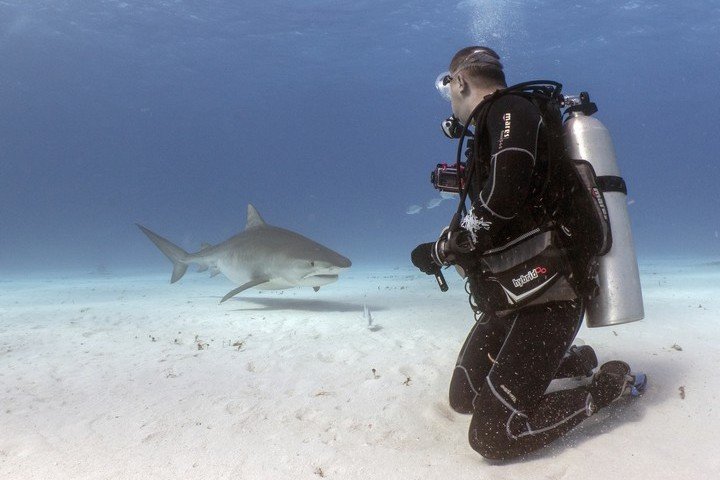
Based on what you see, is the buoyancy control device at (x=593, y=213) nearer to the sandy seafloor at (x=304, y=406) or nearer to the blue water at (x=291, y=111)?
the sandy seafloor at (x=304, y=406)

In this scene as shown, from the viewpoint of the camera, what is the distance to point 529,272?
2404 millimetres

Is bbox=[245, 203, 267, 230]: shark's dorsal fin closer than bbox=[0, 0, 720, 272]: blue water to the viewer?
Yes

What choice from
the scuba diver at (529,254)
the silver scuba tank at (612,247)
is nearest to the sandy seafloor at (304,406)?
the scuba diver at (529,254)

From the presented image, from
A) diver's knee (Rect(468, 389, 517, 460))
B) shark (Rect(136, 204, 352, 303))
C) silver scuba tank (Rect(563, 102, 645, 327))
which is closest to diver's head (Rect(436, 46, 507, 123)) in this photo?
silver scuba tank (Rect(563, 102, 645, 327))

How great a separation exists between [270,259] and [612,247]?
260 inches

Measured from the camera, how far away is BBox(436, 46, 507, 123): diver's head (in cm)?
284

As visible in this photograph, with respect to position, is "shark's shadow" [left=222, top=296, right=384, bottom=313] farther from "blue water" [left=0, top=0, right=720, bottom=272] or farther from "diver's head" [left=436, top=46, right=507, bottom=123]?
"blue water" [left=0, top=0, right=720, bottom=272]

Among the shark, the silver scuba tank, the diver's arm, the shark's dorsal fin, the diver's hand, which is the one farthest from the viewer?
the shark's dorsal fin

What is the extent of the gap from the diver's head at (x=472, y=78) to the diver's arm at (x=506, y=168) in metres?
0.47

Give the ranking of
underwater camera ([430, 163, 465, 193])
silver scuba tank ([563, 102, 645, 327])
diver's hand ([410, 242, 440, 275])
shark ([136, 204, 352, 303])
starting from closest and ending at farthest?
silver scuba tank ([563, 102, 645, 327])
diver's hand ([410, 242, 440, 275])
underwater camera ([430, 163, 465, 193])
shark ([136, 204, 352, 303])

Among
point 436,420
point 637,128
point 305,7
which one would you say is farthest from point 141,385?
point 637,128

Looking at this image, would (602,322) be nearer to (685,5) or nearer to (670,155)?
(685,5)

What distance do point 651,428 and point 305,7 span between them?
41.0 meters

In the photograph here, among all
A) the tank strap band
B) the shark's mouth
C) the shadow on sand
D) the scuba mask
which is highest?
the scuba mask
